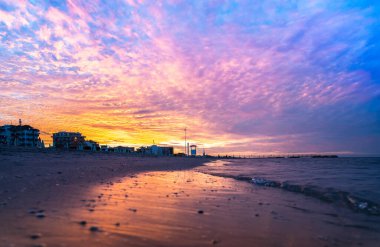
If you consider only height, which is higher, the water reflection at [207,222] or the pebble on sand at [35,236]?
the pebble on sand at [35,236]

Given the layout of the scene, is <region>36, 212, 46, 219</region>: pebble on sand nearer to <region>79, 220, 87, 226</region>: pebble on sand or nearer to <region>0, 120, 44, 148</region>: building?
<region>79, 220, 87, 226</region>: pebble on sand

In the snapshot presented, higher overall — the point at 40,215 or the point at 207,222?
the point at 40,215

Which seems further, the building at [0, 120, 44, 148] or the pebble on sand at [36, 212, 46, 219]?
the building at [0, 120, 44, 148]

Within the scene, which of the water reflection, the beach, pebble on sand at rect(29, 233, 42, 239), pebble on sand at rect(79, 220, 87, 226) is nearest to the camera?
pebble on sand at rect(29, 233, 42, 239)

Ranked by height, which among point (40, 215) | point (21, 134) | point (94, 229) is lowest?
point (94, 229)

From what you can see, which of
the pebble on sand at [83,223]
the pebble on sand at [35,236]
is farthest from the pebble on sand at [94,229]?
the pebble on sand at [35,236]

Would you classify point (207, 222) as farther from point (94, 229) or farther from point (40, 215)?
point (40, 215)

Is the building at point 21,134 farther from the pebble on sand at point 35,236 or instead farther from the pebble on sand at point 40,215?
the pebble on sand at point 35,236

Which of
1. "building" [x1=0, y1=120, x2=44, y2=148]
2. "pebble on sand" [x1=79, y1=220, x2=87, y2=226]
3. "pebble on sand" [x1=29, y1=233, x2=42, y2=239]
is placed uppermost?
"building" [x1=0, y1=120, x2=44, y2=148]

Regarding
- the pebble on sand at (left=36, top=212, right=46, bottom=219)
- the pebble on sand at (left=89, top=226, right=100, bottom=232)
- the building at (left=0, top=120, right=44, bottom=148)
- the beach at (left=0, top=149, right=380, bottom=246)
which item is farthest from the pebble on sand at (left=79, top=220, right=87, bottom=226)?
the building at (left=0, top=120, right=44, bottom=148)

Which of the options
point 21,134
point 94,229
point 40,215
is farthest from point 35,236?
point 21,134

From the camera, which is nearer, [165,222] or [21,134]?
[165,222]

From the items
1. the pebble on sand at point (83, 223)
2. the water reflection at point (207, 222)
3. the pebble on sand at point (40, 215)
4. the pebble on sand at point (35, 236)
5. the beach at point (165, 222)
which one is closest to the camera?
the pebble on sand at point (35, 236)

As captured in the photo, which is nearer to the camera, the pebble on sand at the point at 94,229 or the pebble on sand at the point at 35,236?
the pebble on sand at the point at 35,236
